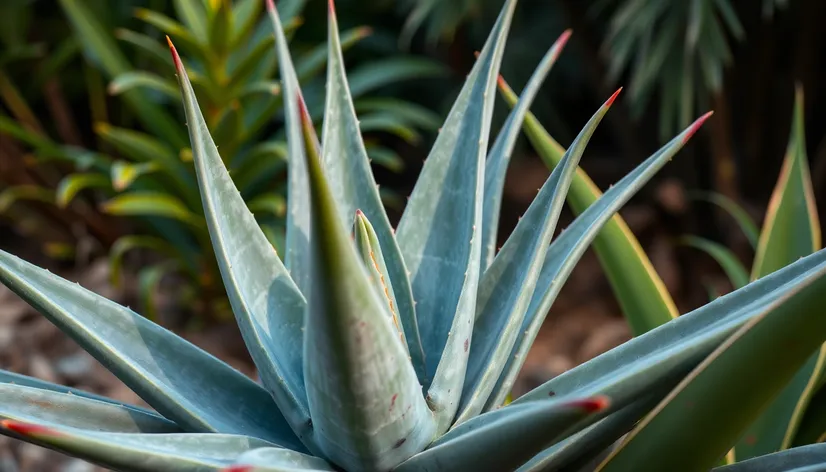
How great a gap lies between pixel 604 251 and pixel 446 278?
Result: 0.24 meters

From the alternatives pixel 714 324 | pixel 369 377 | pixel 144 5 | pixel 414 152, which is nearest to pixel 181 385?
pixel 369 377

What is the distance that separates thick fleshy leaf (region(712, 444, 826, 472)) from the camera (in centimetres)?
52

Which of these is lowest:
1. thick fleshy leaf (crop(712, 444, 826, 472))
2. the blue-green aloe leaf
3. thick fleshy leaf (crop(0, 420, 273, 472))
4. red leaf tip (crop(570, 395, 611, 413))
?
thick fleshy leaf (crop(712, 444, 826, 472))

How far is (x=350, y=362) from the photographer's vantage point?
16.6 inches

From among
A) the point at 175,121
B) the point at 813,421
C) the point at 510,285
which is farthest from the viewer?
the point at 175,121

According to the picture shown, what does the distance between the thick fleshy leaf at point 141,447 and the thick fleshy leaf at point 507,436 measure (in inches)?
4.8

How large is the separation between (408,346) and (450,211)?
0.45 feet

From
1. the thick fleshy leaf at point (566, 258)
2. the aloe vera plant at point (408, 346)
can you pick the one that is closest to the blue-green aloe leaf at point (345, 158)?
the aloe vera plant at point (408, 346)

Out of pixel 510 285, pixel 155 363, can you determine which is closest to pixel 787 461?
pixel 510 285

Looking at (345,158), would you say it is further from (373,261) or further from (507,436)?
(507,436)

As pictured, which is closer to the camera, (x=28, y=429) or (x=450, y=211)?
(x=28, y=429)

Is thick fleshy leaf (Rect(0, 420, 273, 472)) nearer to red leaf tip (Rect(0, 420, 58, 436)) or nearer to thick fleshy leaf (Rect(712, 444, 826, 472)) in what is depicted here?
red leaf tip (Rect(0, 420, 58, 436))

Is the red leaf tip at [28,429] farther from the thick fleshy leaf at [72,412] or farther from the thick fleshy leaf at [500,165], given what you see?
the thick fleshy leaf at [500,165]

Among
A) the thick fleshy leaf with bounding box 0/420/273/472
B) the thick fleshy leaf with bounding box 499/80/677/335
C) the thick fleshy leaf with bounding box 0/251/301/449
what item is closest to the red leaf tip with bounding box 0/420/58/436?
the thick fleshy leaf with bounding box 0/420/273/472
